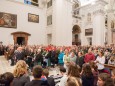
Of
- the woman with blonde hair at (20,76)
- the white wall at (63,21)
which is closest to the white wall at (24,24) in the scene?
the white wall at (63,21)

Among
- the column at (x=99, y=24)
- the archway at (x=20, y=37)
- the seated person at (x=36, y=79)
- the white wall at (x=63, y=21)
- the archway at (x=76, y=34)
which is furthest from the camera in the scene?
the archway at (x=76, y=34)

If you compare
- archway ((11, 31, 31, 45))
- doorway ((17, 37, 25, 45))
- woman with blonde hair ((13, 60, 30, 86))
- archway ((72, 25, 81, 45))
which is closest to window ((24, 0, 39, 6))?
archway ((11, 31, 31, 45))

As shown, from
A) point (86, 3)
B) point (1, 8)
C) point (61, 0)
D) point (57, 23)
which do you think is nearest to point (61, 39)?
point (57, 23)

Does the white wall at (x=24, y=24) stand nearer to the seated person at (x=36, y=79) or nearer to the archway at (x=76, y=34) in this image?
the archway at (x=76, y=34)

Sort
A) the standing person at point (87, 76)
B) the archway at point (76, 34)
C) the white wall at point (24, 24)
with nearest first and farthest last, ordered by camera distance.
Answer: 1. the standing person at point (87, 76)
2. the white wall at point (24, 24)
3. the archway at point (76, 34)

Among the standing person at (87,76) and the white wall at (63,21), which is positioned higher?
Answer: the white wall at (63,21)

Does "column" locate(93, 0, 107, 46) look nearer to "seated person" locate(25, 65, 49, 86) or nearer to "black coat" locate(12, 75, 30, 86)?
"black coat" locate(12, 75, 30, 86)

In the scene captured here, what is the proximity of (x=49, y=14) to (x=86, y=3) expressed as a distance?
36.9ft

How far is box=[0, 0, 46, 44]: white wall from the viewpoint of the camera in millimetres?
21094

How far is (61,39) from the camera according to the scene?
21422mm

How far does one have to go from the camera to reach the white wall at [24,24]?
21094mm

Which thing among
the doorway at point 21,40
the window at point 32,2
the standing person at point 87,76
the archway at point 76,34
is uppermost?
the window at point 32,2

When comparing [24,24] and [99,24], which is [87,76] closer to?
[24,24]

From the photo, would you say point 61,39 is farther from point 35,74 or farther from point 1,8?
point 35,74
